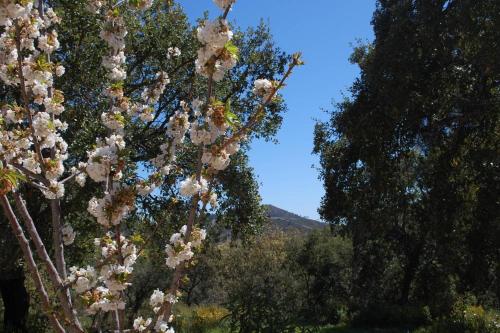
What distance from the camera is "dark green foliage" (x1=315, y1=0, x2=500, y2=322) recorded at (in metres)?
8.62

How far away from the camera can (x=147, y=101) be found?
408cm

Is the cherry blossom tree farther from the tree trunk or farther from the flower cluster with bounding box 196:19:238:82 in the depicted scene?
the tree trunk

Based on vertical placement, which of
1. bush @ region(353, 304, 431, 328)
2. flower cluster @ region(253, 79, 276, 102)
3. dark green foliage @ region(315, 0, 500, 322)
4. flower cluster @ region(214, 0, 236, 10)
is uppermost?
dark green foliage @ region(315, 0, 500, 322)

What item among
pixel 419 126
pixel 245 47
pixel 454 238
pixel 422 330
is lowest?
pixel 422 330

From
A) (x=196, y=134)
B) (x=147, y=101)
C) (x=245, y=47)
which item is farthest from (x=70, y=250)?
(x=196, y=134)

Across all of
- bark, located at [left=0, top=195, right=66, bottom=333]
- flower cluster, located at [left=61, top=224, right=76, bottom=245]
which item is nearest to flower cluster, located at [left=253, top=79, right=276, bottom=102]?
bark, located at [left=0, top=195, right=66, bottom=333]

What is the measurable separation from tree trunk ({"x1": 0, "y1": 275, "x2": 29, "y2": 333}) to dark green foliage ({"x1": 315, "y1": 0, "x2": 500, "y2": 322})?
7.38 m

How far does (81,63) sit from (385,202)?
7530 mm

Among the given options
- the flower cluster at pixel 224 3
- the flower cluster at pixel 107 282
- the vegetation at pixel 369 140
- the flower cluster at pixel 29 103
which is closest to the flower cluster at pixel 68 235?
the flower cluster at pixel 29 103

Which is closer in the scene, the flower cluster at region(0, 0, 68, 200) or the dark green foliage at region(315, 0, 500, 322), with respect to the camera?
the flower cluster at region(0, 0, 68, 200)

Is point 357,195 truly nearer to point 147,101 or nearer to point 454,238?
point 454,238

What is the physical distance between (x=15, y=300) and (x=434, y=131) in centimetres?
989

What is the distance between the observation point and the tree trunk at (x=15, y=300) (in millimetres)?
11016

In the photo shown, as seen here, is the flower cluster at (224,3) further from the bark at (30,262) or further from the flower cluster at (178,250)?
the bark at (30,262)
